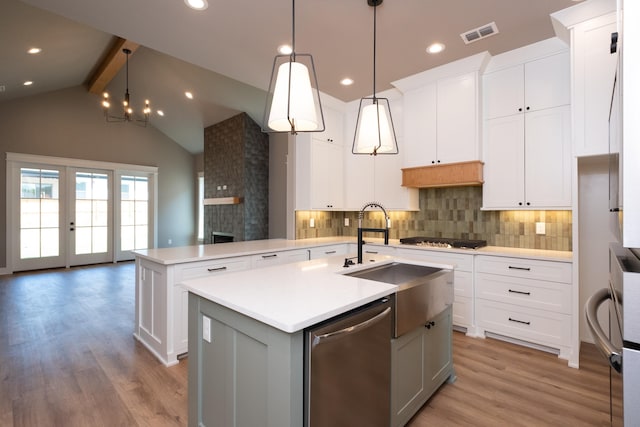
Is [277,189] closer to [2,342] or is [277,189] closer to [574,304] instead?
[2,342]

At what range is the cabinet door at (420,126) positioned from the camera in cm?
362

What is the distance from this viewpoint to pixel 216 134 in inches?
281

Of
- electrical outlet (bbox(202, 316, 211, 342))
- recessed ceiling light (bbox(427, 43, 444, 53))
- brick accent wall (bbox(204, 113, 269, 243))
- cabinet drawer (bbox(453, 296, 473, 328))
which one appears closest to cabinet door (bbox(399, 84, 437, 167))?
recessed ceiling light (bbox(427, 43, 444, 53))

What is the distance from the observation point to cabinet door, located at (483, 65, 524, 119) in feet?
10.2

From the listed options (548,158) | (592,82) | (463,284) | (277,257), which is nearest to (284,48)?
(277,257)

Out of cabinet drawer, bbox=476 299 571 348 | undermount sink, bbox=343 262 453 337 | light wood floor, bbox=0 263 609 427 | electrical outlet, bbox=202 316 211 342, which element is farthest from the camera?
cabinet drawer, bbox=476 299 571 348

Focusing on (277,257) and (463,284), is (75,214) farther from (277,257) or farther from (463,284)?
(463,284)

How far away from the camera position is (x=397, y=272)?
7.93 feet

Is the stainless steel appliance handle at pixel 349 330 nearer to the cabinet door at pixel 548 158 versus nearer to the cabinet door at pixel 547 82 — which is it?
the cabinet door at pixel 548 158

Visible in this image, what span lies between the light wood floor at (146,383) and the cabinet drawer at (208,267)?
2.44ft

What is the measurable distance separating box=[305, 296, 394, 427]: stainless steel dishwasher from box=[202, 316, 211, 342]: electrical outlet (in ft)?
2.02

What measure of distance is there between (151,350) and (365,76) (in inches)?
145

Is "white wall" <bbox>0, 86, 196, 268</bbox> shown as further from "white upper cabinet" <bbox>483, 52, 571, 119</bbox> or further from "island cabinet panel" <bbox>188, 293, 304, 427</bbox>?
"white upper cabinet" <bbox>483, 52, 571, 119</bbox>

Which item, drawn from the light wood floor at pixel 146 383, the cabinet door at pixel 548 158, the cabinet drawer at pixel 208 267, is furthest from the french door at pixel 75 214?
the cabinet door at pixel 548 158
